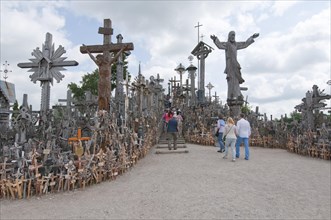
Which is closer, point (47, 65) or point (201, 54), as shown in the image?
point (47, 65)

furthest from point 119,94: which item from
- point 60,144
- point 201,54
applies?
point 201,54

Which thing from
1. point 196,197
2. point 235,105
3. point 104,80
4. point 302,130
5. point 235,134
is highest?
point 104,80

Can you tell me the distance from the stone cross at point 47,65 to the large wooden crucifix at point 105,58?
1.22 meters

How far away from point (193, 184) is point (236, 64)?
1005cm

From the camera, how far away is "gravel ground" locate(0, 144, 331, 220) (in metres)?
5.17

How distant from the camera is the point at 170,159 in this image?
411 inches

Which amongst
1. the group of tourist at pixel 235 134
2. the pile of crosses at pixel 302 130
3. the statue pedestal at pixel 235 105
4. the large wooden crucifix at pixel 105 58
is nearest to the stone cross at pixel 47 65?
the large wooden crucifix at pixel 105 58

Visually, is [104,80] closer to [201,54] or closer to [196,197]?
[196,197]

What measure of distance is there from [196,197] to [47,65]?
23.4 feet

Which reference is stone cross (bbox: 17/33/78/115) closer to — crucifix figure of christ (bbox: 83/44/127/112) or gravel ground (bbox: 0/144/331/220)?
crucifix figure of christ (bbox: 83/44/127/112)

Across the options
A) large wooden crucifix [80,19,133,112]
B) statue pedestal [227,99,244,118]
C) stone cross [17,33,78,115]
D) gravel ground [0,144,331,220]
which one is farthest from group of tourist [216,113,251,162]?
stone cross [17,33,78,115]

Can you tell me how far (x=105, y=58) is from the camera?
9438mm

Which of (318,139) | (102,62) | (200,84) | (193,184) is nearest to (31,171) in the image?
(193,184)

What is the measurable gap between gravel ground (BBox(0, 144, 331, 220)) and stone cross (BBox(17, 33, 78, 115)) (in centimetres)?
427
